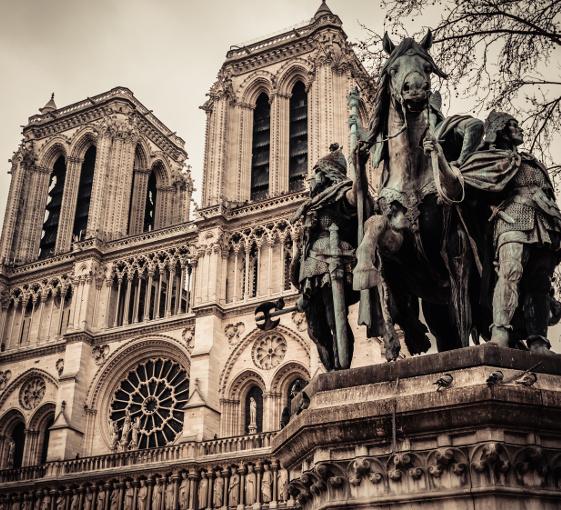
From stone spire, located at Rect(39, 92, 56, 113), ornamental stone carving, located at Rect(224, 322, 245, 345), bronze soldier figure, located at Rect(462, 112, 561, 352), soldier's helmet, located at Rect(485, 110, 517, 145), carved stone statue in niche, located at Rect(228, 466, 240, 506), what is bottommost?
bronze soldier figure, located at Rect(462, 112, 561, 352)

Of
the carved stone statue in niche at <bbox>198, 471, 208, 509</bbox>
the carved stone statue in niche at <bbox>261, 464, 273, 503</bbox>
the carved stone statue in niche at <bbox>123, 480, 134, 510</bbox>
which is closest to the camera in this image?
the carved stone statue in niche at <bbox>261, 464, 273, 503</bbox>

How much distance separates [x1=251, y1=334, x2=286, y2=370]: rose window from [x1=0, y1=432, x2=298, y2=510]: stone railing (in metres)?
3.11

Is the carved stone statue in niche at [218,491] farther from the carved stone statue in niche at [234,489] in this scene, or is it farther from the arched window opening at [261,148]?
the arched window opening at [261,148]

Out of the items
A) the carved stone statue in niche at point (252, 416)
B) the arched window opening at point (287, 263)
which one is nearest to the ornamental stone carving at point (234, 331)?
the arched window opening at point (287, 263)

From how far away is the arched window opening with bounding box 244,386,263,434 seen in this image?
87.9 ft

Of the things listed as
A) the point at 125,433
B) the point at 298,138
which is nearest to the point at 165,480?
the point at 125,433

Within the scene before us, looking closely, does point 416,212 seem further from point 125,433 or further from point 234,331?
point 125,433

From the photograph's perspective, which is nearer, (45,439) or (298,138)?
(45,439)

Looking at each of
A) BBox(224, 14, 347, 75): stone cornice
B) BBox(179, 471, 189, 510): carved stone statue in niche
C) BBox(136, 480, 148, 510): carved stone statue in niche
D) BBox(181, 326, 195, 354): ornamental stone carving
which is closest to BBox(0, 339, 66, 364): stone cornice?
BBox(181, 326, 195, 354): ornamental stone carving

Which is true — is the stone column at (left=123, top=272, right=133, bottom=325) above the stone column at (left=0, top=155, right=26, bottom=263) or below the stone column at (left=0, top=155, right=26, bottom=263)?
below

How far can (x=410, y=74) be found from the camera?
5.04 m

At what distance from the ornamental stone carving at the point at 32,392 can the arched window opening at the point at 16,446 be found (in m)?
0.97

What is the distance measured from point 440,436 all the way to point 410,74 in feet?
7.46

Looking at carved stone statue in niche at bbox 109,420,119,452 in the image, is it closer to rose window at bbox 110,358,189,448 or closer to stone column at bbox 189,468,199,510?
rose window at bbox 110,358,189,448
